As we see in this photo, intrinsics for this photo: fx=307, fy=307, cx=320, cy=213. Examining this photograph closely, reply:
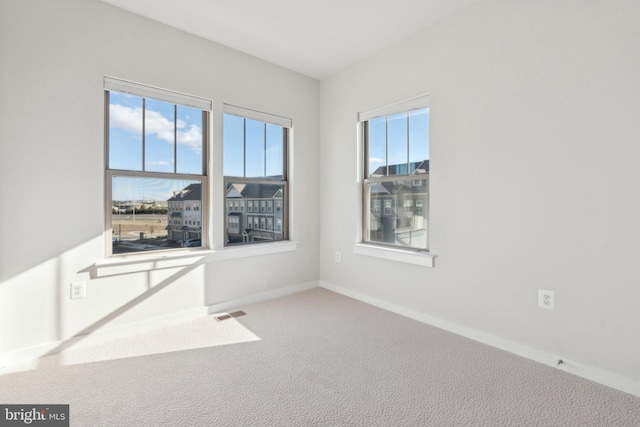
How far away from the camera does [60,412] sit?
1719 mm

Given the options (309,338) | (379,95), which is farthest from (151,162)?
(379,95)

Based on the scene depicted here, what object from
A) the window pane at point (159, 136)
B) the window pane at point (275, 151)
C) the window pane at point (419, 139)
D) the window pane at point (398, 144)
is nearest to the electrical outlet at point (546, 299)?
the window pane at point (419, 139)

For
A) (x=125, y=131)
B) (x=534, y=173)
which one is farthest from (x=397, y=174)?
(x=125, y=131)

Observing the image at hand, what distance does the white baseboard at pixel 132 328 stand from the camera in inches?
89.2

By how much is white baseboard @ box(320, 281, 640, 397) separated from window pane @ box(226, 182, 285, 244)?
155cm

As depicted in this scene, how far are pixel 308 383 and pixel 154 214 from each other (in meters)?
2.11

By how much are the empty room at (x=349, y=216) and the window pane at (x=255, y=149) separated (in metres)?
0.02

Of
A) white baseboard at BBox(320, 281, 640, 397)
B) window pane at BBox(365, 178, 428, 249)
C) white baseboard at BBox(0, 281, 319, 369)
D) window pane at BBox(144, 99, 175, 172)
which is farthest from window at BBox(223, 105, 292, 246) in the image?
white baseboard at BBox(320, 281, 640, 397)

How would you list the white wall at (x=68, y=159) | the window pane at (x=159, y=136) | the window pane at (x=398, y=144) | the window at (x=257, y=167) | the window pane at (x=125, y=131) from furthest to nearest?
the window at (x=257, y=167)
the window pane at (x=398, y=144)
the window pane at (x=159, y=136)
the window pane at (x=125, y=131)
the white wall at (x=68, y=159)

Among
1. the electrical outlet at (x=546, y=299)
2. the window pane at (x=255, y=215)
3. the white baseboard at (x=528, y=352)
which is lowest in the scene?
the white baseboard at (x=528, y=352)

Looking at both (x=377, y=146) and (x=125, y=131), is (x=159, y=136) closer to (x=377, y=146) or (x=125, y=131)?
(x=125, y=131)

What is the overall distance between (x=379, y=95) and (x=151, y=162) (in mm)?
2457

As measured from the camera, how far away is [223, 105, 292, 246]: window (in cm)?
343

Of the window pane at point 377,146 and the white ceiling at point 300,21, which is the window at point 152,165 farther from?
the window pane at point 377,146
